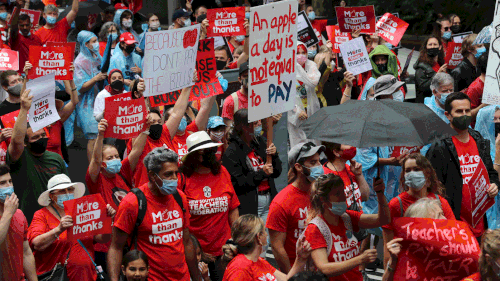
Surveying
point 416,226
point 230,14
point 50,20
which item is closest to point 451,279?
point 416,226

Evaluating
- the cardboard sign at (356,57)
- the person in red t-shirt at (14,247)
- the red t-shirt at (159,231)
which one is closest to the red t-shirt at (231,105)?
the cardboard sign at (356,57)

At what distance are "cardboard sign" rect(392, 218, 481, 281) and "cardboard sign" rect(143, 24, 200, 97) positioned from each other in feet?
11.2

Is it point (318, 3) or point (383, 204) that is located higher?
point (383, 204)

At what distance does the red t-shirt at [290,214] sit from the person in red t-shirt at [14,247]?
184cm

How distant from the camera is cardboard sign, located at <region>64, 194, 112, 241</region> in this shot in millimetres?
5387

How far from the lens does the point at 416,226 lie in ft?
15.2

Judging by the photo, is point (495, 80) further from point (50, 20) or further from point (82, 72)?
point (50, 20)

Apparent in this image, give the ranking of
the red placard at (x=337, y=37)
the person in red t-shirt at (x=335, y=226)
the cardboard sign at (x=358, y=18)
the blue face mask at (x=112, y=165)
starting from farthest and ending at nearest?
1. the red placard at (x=337, y=37)
2. the cardboard sign at (x=358, y=18)
3. the blue face mask at (x=112, y=165)
4. the person in red t-shirt at (x=335, y=226)

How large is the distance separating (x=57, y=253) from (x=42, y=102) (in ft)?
7.34

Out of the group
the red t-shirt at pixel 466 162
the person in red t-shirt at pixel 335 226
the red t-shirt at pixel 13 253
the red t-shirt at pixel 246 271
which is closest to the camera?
the red t-shirt at pixel 246 271

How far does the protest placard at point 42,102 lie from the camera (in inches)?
280

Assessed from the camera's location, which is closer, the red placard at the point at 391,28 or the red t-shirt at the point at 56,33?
the red placard at the point at 391,28

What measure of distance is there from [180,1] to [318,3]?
6.93 metres

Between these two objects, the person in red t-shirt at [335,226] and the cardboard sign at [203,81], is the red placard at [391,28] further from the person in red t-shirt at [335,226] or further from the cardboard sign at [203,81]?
the person in red t-shirt at [335,226]
